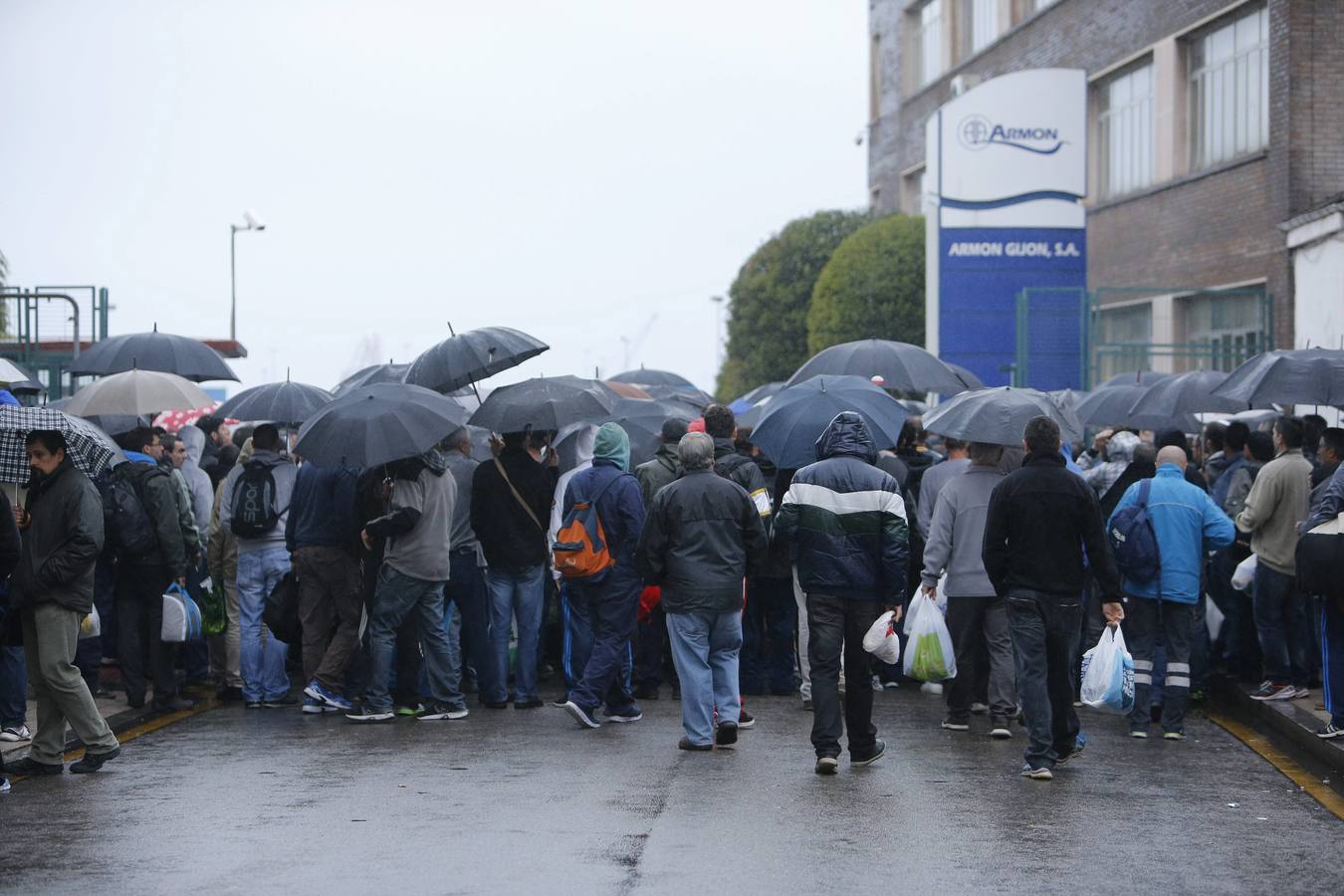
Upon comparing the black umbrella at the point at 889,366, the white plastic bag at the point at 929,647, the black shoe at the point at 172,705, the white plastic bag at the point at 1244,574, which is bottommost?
the black shoe at the point at 172,705

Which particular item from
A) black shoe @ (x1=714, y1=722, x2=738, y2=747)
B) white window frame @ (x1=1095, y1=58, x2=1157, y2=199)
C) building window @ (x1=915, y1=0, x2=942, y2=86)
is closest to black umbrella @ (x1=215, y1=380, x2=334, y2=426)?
black shoe @ (x1=714, y1=722, x2=738, y2=747)

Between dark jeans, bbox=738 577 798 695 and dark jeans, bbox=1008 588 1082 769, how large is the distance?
10.4 ft

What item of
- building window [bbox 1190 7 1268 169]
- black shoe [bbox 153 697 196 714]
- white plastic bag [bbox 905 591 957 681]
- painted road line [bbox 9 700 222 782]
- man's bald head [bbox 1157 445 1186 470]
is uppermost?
building window [bbox 1190 7 1268 169]

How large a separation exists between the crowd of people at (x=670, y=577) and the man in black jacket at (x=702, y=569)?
0.05ft

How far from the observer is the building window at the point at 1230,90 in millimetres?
25953

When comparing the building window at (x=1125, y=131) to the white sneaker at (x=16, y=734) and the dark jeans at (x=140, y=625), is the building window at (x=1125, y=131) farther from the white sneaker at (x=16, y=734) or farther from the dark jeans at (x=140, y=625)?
the white sneaker at (x=16, y=734)

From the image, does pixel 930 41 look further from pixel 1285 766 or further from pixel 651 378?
pixel 1285 766

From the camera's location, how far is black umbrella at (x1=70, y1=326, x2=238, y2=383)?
15.3 m

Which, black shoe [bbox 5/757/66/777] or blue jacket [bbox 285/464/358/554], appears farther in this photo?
blue jacket [bbox 285/464/358/554]

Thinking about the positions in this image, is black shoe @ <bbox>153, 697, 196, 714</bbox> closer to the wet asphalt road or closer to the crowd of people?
the crowd of people

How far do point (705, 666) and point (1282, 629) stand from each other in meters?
4.20

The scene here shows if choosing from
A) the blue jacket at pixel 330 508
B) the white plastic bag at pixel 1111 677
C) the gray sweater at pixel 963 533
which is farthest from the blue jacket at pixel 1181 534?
the blue jacket at pixel 330 508

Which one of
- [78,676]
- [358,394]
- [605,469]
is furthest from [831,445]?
[78,676]

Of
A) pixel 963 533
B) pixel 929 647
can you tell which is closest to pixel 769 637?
pixel 963 533
